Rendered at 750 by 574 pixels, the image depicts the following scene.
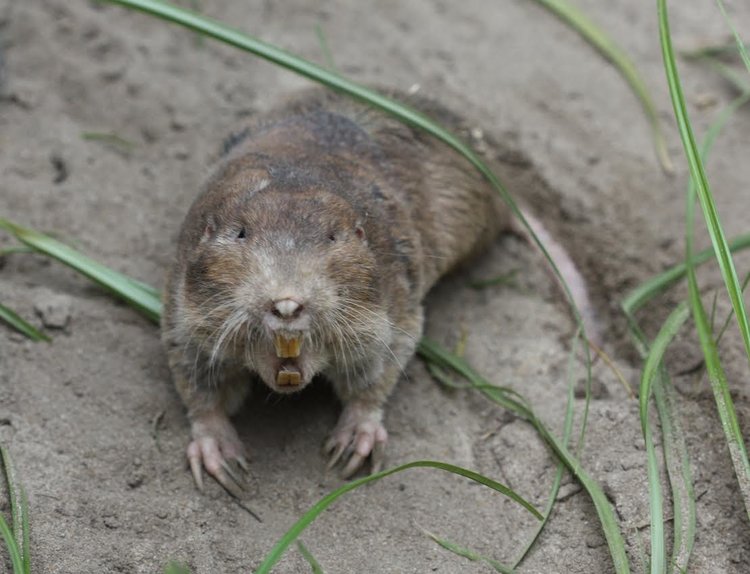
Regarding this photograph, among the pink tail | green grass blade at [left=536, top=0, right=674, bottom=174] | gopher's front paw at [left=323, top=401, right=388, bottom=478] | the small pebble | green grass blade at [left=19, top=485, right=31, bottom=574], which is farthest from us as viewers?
green grass blade at [left=536, top=0, right=674, bottom=174]

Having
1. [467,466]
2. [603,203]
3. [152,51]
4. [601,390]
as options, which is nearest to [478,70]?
[603,203]

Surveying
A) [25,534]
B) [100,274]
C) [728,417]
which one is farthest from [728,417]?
[100,274]

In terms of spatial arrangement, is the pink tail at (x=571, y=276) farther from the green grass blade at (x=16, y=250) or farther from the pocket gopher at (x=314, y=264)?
the green grass blade at (x=16, y=250)

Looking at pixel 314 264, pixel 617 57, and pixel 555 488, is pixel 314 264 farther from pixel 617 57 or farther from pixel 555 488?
pixel 617 57

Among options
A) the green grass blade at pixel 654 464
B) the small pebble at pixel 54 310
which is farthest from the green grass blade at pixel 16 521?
the green grass blade at pixel 654 464

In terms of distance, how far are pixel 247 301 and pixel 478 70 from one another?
300 cm

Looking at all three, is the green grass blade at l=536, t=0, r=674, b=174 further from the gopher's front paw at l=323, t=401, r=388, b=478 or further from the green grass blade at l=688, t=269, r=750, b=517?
the gopher's front paw at l=323, t=401, r=388, b=478

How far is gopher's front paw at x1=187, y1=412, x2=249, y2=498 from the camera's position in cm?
347

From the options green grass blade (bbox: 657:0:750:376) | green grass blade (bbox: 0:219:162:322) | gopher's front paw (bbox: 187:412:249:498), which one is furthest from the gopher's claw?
green grass blade (bbox: 657:0:750:376)

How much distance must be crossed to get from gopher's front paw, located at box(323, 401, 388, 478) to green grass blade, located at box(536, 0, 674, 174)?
2.30 meters

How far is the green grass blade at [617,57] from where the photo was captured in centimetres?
517

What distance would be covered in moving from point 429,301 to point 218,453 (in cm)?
142

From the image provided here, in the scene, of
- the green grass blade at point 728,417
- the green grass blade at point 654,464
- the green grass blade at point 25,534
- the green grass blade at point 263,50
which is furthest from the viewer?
the green grass blade at point 263,50

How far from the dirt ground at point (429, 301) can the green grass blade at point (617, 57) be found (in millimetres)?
72
